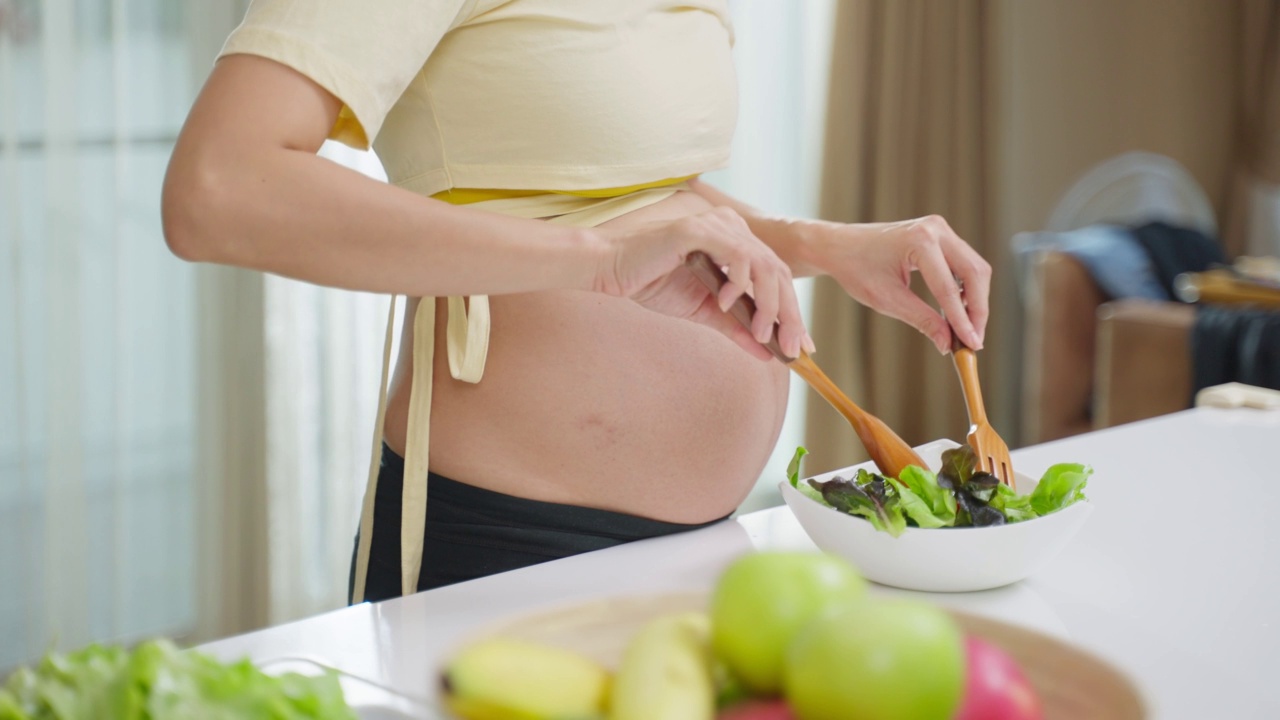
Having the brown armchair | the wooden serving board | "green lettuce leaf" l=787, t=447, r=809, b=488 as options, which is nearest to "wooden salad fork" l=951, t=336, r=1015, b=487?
"green lettuce leaf" l=787, t=447, r=809, b=488

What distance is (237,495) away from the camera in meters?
2.47

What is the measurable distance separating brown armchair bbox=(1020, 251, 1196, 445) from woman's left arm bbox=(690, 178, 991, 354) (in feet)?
7.55

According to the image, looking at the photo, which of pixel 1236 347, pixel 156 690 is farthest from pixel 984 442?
pixel 1236 347

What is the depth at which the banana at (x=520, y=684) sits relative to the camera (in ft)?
1.37

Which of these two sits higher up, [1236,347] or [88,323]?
[88,323]

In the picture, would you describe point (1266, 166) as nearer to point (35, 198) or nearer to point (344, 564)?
point (344, 564)

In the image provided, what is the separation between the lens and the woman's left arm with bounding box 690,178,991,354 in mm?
992

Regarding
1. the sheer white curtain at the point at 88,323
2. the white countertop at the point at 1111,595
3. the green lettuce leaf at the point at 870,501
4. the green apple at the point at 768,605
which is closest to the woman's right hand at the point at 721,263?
the green lettuce leaf at the point at 870,501

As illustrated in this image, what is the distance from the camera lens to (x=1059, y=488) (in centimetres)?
84

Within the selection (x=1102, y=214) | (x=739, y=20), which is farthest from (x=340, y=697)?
(x=1102, y=214)

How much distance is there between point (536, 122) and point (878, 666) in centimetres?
64

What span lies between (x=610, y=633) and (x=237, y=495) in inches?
83.5

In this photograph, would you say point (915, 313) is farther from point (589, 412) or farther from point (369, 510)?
point (369, 510)

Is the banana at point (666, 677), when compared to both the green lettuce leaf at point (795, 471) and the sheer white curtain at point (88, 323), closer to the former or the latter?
the green lettuce leaf at point (795, 471)
